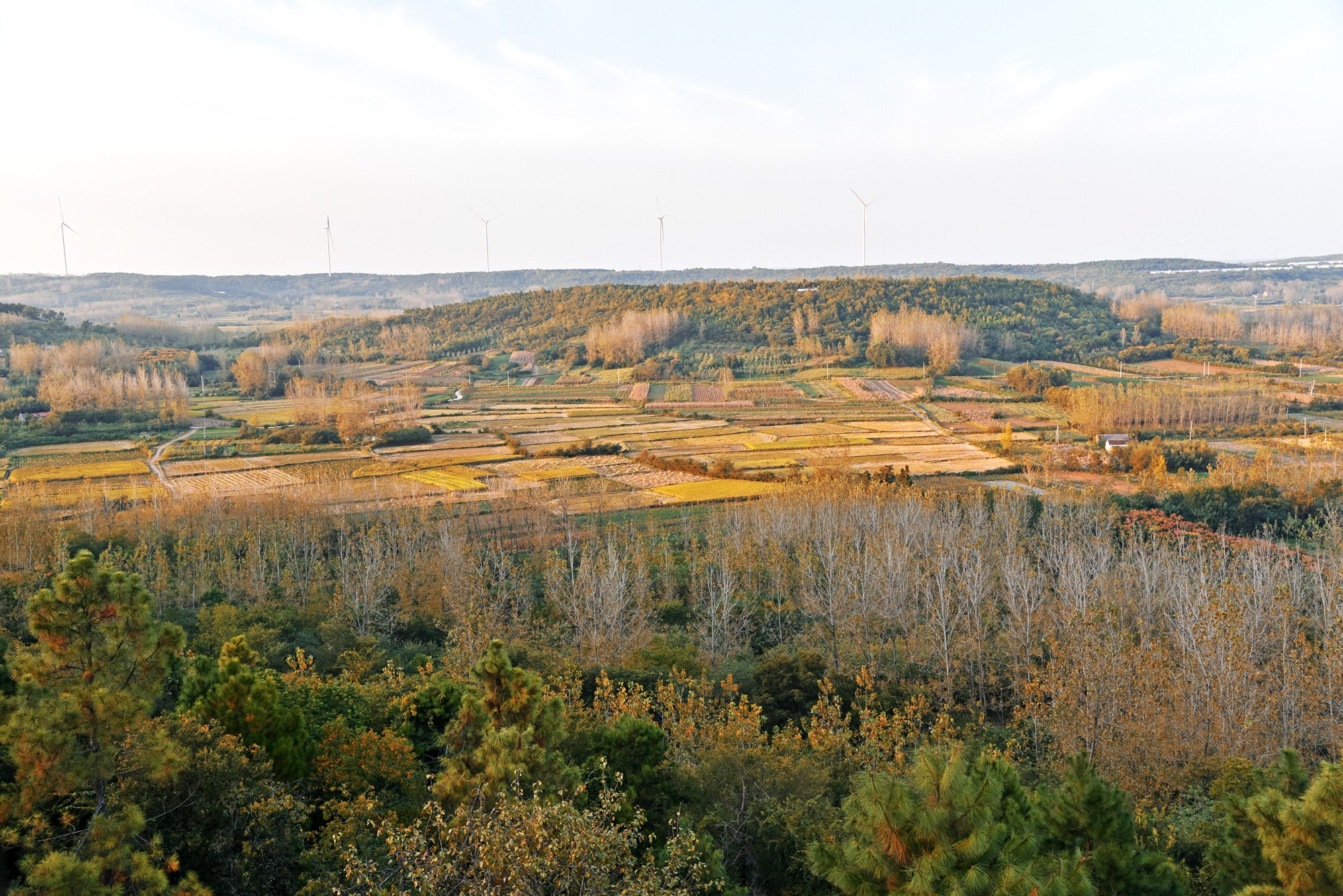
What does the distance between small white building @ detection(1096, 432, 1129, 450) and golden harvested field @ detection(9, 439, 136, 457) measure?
9446 centimetres

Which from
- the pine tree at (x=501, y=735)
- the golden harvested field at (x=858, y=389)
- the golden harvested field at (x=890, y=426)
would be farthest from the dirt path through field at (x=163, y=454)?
the golden harvested field at (x=858, y=389)

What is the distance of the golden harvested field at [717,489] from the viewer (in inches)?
2931

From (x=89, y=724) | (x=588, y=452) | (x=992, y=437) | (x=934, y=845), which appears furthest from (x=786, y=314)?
(x=934, y=845)

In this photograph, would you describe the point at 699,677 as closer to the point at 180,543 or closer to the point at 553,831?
the point at 553,831

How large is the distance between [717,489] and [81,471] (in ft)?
182

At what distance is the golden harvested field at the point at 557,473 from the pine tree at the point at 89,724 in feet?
211

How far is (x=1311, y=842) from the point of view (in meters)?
13.2

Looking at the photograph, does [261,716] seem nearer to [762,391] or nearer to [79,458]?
[79,458]

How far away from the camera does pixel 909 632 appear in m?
39.9

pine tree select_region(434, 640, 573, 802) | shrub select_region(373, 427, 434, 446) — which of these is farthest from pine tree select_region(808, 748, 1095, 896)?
shrub select_region(373, 427, 434, 446)

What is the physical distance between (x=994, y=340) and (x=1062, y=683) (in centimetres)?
12986

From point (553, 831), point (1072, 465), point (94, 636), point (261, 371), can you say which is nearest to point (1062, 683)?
point (553, 831)

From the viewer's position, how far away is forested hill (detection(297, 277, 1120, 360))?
6048 inches

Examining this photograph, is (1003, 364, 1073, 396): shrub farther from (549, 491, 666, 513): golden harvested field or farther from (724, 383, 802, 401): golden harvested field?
(549, 491, 666, 513): golden harvested field
